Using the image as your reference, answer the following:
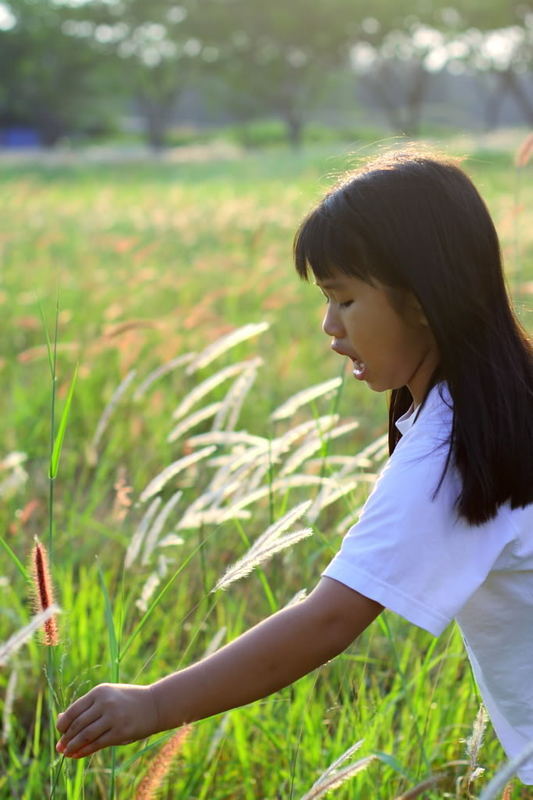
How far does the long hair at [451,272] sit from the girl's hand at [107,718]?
0.45 m

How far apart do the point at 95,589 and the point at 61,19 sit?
156ft

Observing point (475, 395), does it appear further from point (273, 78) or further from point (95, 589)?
point (273, 78)

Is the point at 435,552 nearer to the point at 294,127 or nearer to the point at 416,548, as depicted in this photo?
the point at 416,548

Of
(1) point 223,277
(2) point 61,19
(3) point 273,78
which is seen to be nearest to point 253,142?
(3) point 273,78

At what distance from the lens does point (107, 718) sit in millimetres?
1005

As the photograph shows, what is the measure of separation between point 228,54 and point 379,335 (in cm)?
4874

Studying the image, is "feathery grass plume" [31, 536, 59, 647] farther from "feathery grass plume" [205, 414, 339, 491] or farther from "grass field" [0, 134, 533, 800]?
"feathery grass plume" [205, 414, 339, 491]

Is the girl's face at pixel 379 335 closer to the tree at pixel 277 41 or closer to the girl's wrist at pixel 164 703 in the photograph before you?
the girl's wrist at pixel 164 703

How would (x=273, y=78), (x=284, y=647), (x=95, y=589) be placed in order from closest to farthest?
1. (x=284, y=647)
2. (x=95, y=589)
3. (x=273, y=78)

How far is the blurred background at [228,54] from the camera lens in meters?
43.4

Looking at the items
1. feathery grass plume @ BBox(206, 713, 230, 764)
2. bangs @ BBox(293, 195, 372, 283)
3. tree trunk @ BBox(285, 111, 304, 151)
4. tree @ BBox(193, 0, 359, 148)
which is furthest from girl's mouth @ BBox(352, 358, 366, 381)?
tree trunk @ BBox(285, 111, 304, 151)

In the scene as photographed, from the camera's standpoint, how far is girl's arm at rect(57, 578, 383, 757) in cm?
101

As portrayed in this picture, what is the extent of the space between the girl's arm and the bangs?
0.41 metres

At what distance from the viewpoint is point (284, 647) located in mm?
1036
